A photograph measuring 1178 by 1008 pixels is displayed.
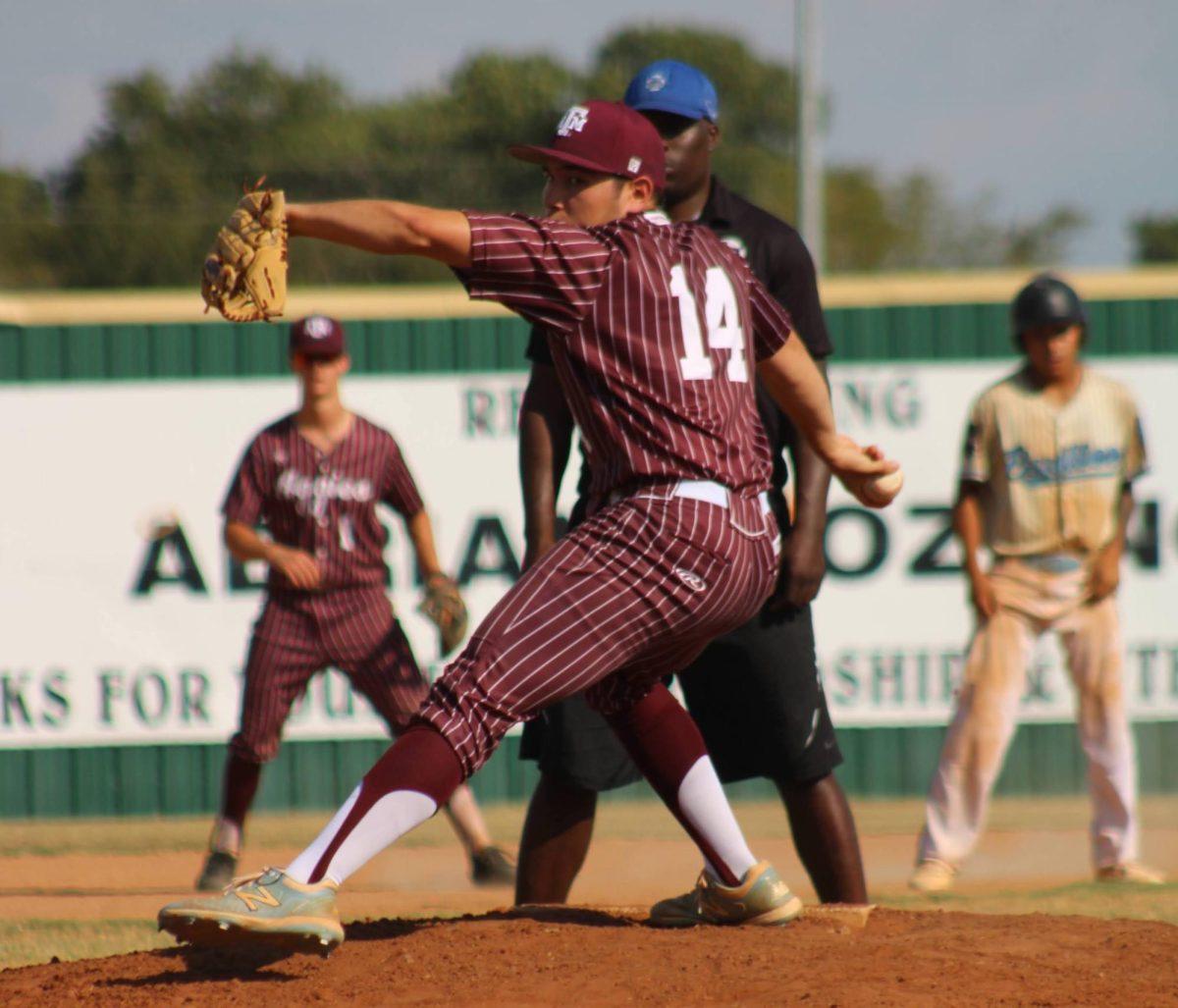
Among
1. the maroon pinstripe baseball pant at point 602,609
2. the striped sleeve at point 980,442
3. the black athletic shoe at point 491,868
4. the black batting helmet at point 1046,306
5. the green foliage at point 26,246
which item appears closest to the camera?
the maroon pinstripe baseball pant at point 602,609

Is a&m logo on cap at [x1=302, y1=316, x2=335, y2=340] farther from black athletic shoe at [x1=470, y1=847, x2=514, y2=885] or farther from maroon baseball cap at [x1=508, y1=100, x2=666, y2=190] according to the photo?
maroon baseball cap at [x1=508, y1=100, x2=666, y2=190]

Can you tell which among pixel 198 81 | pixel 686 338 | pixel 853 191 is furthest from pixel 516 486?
pixel 853 191

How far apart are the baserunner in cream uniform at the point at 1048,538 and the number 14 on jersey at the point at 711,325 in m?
3.41

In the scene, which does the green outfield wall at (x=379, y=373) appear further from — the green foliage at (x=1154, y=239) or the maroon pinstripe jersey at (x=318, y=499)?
the green foliage at (x=1154, y=239)

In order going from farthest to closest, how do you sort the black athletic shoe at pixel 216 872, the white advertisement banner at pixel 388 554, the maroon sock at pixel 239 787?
the white advertisement banner at pixel 388 554
the maroon sock at pixel 239 787
the black athletic shoe at pixel 216 872

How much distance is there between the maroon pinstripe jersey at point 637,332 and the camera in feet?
11.9

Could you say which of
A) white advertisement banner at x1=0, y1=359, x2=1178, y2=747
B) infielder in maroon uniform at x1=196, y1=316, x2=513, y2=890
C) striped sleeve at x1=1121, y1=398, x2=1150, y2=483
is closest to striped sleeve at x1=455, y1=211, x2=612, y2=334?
infielder in maroon uniform at x1=196, y1=316, x2=513, y2=890

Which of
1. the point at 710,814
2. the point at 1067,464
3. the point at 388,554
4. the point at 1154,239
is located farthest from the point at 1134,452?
the point at 1154,239

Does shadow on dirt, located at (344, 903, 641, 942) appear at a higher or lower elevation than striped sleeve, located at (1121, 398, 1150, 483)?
lower

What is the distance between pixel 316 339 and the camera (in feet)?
23.3

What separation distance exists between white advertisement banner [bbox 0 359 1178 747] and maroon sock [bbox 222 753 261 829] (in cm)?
245

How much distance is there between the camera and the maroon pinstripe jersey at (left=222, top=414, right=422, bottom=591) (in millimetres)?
7023

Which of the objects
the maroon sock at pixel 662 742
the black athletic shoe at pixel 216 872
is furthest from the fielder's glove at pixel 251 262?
the black athletic shoe at pixel 216 872

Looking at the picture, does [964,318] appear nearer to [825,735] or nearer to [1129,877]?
[1129,877]
